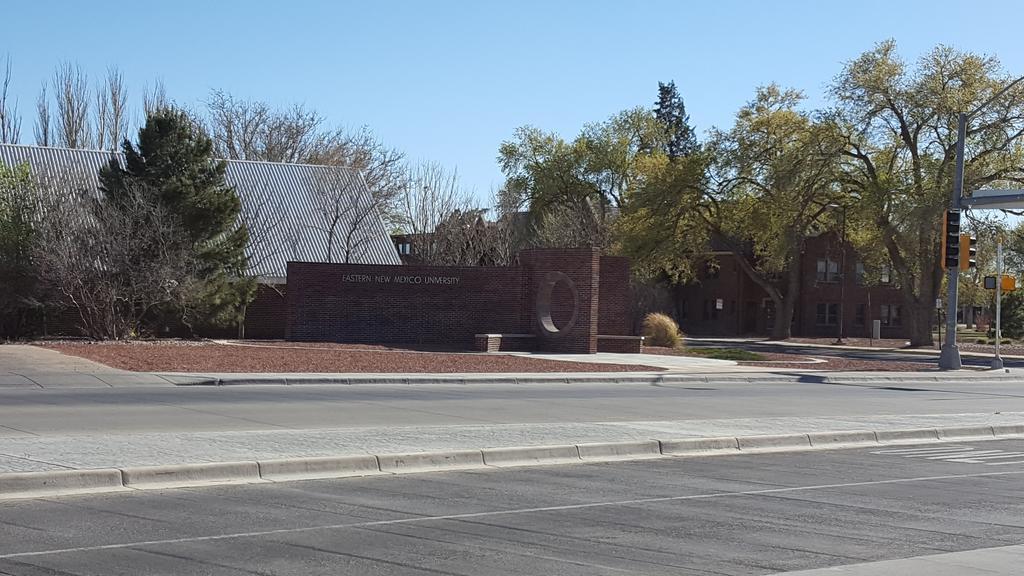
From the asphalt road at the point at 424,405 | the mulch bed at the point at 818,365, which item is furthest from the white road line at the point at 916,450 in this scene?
the mulch bed at the point at 818,365

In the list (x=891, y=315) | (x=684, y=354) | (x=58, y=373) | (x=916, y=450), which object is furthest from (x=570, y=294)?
(x=891, y=315)

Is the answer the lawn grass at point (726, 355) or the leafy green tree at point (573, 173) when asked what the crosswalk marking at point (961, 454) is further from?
the leafy green tree at point (573, 173)

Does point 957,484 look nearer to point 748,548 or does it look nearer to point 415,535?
point 748,548

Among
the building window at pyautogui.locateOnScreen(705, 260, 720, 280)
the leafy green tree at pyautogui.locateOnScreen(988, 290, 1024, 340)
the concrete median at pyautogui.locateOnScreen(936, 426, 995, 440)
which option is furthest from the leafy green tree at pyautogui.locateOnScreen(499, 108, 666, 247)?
the concrete median at pyautogui.locateOnScreen(936, 426, 995, 440)

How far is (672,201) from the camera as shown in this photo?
206ft

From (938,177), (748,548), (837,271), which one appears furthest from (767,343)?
(748,548)

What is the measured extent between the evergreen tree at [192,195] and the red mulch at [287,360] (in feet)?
10.0

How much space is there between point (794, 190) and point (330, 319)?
28.4 m

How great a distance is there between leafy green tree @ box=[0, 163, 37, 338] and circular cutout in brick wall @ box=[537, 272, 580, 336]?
15750 millimetres

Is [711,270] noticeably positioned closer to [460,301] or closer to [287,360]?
[460,301]

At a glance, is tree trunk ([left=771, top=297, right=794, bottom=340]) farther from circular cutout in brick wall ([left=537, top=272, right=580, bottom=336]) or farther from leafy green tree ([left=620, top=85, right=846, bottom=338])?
circular cutout in brick wall ([left=537, top=272, right=580, bottom=336])

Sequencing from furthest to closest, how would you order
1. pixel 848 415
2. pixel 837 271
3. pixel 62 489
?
pixel 837 271
pixel 848 415
pixel 62 489

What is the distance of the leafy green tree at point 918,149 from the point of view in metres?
54.7

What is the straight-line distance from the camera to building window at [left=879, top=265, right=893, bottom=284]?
6781 centimetres
